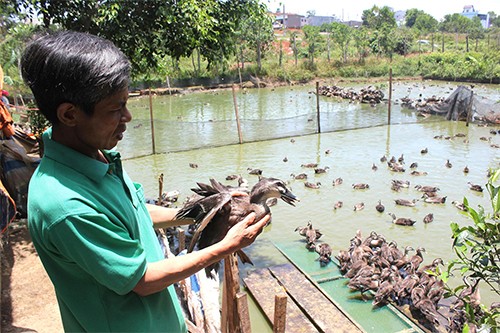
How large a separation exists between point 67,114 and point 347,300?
5.91m

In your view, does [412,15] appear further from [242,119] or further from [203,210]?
[203,210]

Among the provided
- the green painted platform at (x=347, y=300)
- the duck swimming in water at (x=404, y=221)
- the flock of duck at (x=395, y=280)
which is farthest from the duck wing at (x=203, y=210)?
the duck swimming in water at (x=404, y=221)

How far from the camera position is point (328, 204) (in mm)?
10898

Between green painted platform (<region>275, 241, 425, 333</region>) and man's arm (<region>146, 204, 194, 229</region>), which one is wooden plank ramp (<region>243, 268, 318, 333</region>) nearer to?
green painted platform (<region>275, 241, 425, 333</region>)

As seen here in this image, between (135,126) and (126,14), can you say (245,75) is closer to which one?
(135,126)

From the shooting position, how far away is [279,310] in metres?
3.60

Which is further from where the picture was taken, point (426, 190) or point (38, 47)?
point (426, 190)

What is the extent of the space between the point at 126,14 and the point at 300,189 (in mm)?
6884

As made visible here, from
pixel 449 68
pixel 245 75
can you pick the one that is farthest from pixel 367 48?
pixel 245 75

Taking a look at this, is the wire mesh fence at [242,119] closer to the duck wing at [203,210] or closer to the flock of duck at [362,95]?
the flock of duck at [362,95]

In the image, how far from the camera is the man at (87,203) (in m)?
1.53

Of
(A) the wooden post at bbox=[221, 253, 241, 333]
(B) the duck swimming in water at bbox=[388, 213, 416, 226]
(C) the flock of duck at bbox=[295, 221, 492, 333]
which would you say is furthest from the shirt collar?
(B) the duck swimming in water at bbox=[388, 213, 416, 226]

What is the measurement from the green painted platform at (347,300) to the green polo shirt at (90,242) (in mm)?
4707

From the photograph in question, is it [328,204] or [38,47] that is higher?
[38,47]
